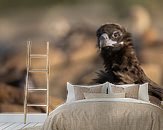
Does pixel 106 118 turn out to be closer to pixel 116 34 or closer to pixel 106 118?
pixel 106 118

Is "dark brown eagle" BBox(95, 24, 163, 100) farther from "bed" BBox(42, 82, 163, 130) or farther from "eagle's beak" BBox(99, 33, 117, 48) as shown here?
"bed" BBox(42, 82, 163, 130)

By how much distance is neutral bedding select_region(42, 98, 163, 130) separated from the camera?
4059 millimetres

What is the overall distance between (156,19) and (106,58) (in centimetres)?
122

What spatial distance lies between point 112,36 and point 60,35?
101 cm

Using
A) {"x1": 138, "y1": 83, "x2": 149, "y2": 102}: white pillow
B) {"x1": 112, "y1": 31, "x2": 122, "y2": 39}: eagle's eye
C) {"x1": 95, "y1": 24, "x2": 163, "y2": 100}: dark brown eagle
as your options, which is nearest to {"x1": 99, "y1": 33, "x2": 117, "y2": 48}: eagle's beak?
{"x1": 95, "y1": 24, "x2": 163, "y2": 100}: dark brown eagle

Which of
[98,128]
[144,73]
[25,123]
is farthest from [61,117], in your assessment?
[144,73]

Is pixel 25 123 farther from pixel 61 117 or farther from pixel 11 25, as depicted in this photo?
pixel 61 117

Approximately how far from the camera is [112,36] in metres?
6.48

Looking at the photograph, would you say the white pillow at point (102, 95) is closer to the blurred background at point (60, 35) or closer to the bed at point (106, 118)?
the bed at point (106, 118)

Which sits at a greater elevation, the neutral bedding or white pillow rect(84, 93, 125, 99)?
white pillow rect(84, 93, 125, 99)

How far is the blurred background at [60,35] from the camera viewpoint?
254 inches

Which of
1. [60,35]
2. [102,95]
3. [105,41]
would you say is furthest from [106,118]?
[60,35]

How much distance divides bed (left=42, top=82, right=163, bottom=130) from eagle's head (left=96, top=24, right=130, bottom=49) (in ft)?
7.77

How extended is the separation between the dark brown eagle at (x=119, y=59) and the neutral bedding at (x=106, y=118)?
6.83ft
